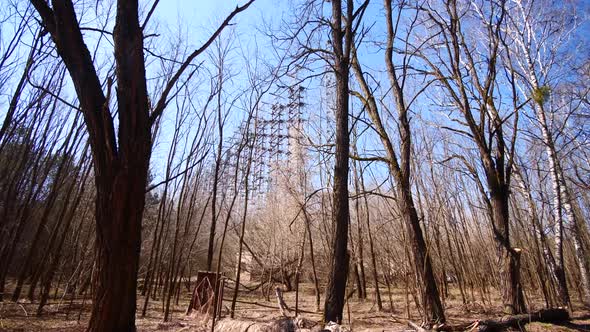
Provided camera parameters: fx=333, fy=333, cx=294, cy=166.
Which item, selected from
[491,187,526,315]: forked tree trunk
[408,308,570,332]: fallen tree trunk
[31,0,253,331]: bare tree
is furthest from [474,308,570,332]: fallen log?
[31,0,253,331]: bare tree

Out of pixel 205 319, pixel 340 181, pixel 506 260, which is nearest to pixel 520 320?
pixel 506 260

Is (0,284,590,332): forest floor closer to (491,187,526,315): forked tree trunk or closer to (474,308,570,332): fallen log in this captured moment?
(474,308,570,332): fallen log

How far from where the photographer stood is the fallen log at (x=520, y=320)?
162 inches

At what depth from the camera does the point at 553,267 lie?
7.44 meters

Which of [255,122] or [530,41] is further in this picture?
[530,41]

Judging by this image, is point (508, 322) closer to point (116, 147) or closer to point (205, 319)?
point (205, 319)

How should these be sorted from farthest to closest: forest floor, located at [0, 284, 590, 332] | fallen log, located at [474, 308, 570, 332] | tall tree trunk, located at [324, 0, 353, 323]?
1. forest floor, located at [0, 284, 590, 332]
2. fallen log, located at [474, 308, 570, 332]
3. tall tree trunk, located at [324, 0, 353, 323]

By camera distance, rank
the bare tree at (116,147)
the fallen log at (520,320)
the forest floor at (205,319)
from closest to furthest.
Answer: the bare tree at (116,147), the fallen log at (520,320), the forest floor at (205,319)

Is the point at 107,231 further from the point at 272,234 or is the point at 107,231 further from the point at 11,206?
the point at 272,234

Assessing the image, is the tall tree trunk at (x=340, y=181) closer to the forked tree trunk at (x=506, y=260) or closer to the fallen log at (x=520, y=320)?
the fallen log at (x=520, y=320)

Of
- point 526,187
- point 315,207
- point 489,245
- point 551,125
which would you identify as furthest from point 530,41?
point 315,207

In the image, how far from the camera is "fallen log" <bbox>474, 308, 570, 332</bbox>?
412 cm

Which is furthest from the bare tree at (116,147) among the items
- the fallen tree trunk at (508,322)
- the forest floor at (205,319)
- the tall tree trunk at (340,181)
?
the fallen tree trunk at (508,322)

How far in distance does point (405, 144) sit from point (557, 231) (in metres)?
5.34
